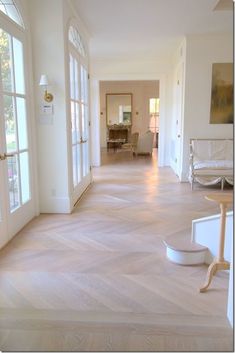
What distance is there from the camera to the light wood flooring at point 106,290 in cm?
195

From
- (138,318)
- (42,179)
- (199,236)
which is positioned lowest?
(138,318)

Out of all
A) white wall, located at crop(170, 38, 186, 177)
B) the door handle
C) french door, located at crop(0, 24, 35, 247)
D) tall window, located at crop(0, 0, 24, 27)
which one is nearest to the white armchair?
white wall, located at crop(170, 38, 186, 177)

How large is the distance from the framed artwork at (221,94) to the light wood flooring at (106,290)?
257 cm

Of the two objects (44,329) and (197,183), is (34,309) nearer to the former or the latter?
(44,329)

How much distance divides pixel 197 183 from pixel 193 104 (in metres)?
1.54

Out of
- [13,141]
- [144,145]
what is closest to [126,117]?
[144,145]

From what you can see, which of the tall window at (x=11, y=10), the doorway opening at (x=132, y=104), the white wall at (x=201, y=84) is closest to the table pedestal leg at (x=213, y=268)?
the tall window at (x=11, y=10)

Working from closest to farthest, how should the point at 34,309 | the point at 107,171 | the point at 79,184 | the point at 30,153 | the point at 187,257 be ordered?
the point at 34,309
the point at 187,257
the point at 30,153
the point at 79,184
the point at 107,171

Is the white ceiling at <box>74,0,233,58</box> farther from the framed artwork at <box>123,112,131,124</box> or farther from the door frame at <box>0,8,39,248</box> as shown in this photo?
the framed artwork at <box>123,112,131,124</box>

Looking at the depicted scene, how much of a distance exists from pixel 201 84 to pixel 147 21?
171 cm

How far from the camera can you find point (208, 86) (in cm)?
618

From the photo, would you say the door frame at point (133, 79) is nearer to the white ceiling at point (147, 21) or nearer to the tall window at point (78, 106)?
the white ceiling at point (147, 21)

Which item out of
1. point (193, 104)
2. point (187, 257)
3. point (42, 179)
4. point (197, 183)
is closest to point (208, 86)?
point (193, 104)

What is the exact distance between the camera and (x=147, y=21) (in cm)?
511
